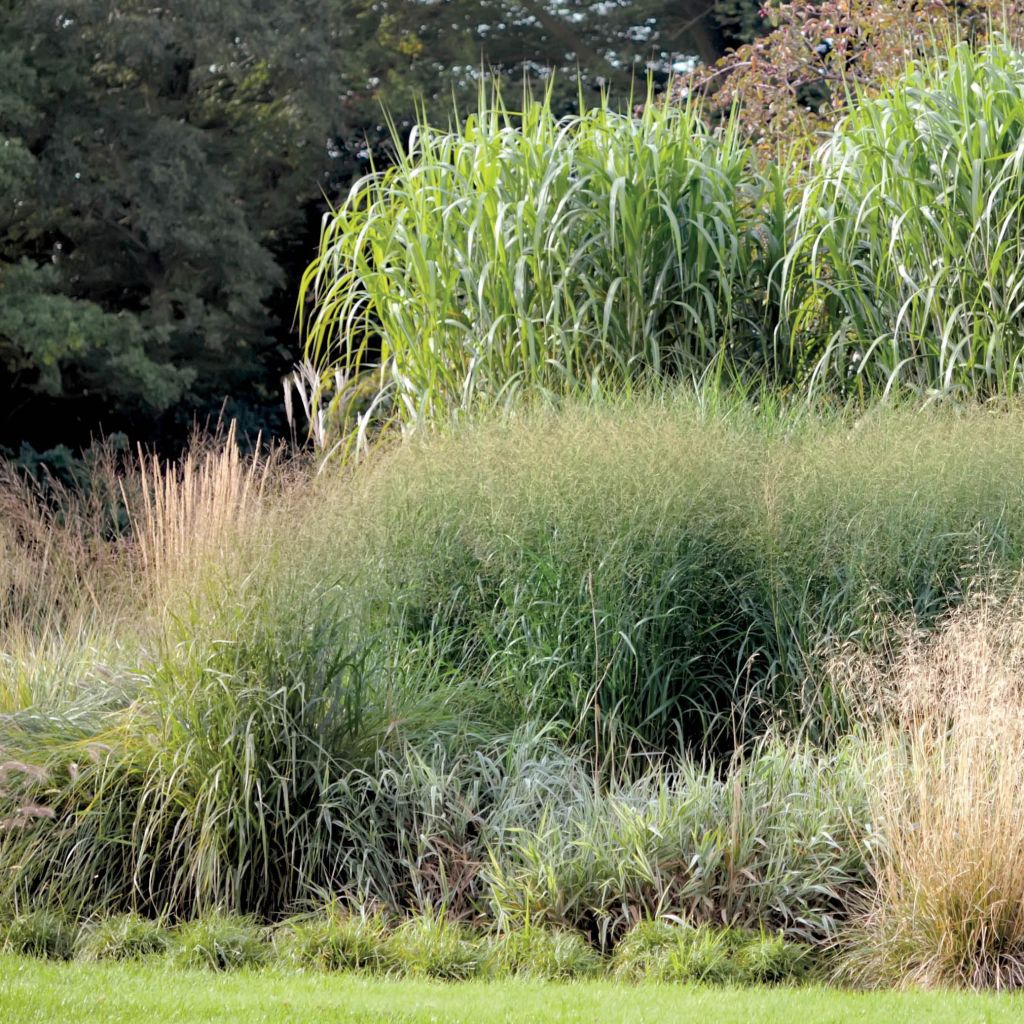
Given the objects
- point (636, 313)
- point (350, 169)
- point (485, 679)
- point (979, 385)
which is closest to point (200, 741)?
point (485, 679)

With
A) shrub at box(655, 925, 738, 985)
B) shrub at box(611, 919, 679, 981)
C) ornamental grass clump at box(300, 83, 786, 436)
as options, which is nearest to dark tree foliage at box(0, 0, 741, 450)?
ornamental grass clump at box(300, 83, 786, 436)

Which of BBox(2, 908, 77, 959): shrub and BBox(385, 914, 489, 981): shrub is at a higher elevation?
BBox(385, 914, 489, 981): shrub

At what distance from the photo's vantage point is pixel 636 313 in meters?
6.46

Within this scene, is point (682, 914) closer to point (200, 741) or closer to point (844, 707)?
point (844, 707)

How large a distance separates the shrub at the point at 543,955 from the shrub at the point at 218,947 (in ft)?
2.01

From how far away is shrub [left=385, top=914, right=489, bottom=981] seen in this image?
11.7 ft

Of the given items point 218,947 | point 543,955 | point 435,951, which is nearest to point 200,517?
point 218,947

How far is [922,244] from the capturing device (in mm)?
6234

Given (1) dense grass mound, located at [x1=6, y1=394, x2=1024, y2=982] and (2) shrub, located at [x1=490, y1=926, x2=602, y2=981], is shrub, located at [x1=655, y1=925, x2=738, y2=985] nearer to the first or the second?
(1) dense grass mound, located at [x1=6, y1=394, x2=1024, y2=982]

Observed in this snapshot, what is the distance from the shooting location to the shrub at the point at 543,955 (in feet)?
11.7

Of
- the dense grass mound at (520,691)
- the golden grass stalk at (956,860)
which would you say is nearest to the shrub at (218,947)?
the dense grass mound at (520,691)

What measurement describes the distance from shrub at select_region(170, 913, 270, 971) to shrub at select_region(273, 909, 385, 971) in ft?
0.19

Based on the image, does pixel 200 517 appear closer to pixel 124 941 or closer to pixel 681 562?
pixel 124 941

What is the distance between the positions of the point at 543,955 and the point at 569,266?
11.6 feet
